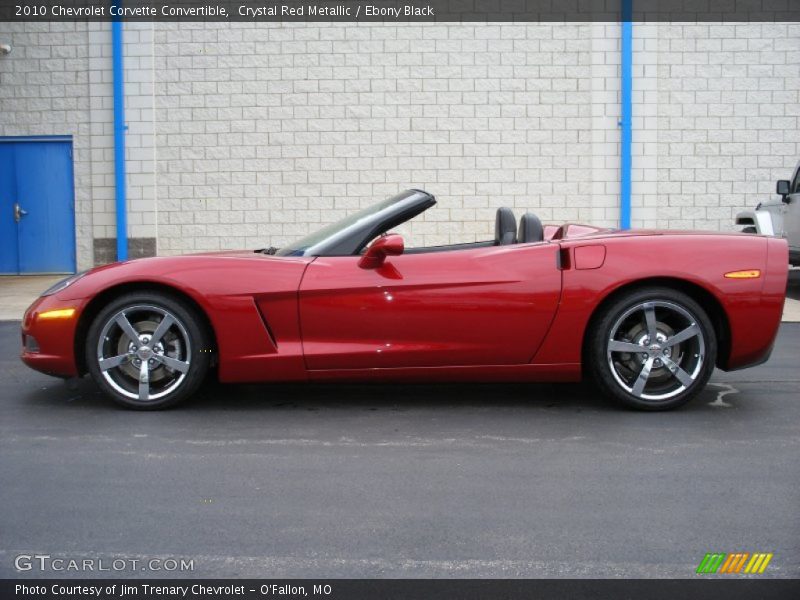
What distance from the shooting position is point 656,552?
3297 millimetres

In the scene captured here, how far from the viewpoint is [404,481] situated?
4.14m

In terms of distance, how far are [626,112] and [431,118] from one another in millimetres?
2891

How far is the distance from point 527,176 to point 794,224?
13.4 feet

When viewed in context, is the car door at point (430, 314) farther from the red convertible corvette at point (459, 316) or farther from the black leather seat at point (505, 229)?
the black leather seat at point (505, 229)

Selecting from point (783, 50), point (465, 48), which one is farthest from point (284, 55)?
point (783, 50)

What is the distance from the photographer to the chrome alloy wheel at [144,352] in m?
5.41

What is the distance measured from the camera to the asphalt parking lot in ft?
10.9

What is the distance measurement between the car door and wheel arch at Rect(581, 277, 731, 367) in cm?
26

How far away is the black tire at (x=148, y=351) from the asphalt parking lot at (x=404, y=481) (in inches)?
5.2

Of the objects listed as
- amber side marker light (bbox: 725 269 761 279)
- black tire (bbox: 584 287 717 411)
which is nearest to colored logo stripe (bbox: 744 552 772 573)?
black tire (bbox: 584 287 717 411)

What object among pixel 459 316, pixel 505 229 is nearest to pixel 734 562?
pixel 459 316

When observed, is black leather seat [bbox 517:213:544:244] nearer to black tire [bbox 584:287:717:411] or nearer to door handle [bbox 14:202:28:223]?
black tire [bbox 584:287:717:411]

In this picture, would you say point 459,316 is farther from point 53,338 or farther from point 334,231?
point 53,338

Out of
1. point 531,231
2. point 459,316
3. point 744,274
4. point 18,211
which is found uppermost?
point 18,211
